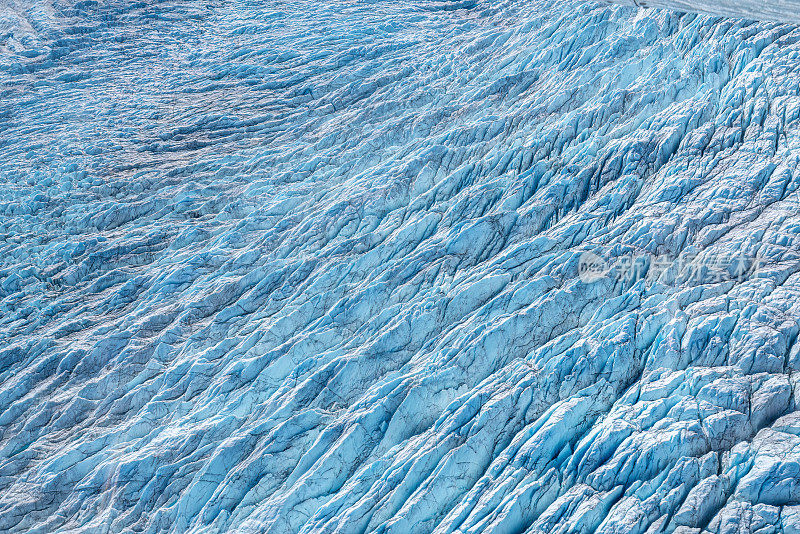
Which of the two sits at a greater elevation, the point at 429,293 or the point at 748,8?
the point at 748,8

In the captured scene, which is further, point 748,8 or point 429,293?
point 748,8

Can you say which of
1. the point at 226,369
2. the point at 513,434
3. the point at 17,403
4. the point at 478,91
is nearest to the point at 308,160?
the point at 478,91

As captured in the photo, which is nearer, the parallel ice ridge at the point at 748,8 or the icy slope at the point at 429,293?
the icy slope at the point at 429,293

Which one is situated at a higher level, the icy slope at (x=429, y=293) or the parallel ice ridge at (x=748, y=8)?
the parallel ice ridge at (x=748, y=8)

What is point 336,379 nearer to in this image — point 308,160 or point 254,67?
point 308,160
